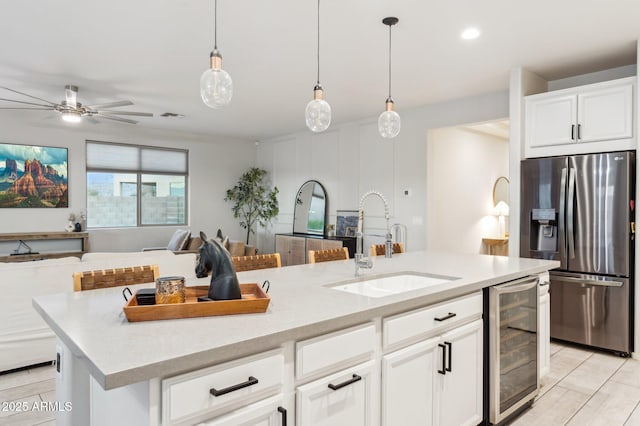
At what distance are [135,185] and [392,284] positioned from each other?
628 cm

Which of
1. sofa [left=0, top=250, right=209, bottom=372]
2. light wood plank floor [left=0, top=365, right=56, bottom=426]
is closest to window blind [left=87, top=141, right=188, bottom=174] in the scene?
sofa [left=0, top=250, right=209, bottom=372]

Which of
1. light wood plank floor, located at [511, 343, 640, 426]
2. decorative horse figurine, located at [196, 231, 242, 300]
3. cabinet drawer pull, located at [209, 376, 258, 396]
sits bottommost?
light wood plank floor, located at [511, 343, 640, 426]

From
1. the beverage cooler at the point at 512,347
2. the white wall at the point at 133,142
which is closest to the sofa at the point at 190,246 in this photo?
the white wall at the point at 133,142

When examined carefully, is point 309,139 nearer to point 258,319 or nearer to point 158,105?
point 158,105

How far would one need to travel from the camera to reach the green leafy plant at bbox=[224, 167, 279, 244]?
27.2ft

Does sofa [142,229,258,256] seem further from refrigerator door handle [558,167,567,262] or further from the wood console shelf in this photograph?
refrigerator door handle [558,167,567,262]

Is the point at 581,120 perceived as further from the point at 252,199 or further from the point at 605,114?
the point at 252,199

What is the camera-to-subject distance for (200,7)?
2.85 m

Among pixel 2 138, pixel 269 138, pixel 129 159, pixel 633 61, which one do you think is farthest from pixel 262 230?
pixel 633 61

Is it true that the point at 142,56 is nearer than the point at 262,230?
Yes

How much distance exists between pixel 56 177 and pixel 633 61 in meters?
7.75

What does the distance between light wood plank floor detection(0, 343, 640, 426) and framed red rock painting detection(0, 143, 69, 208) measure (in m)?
4.06

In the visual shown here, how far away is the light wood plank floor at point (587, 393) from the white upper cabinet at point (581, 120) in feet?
6.10

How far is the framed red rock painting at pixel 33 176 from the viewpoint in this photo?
6.05m
